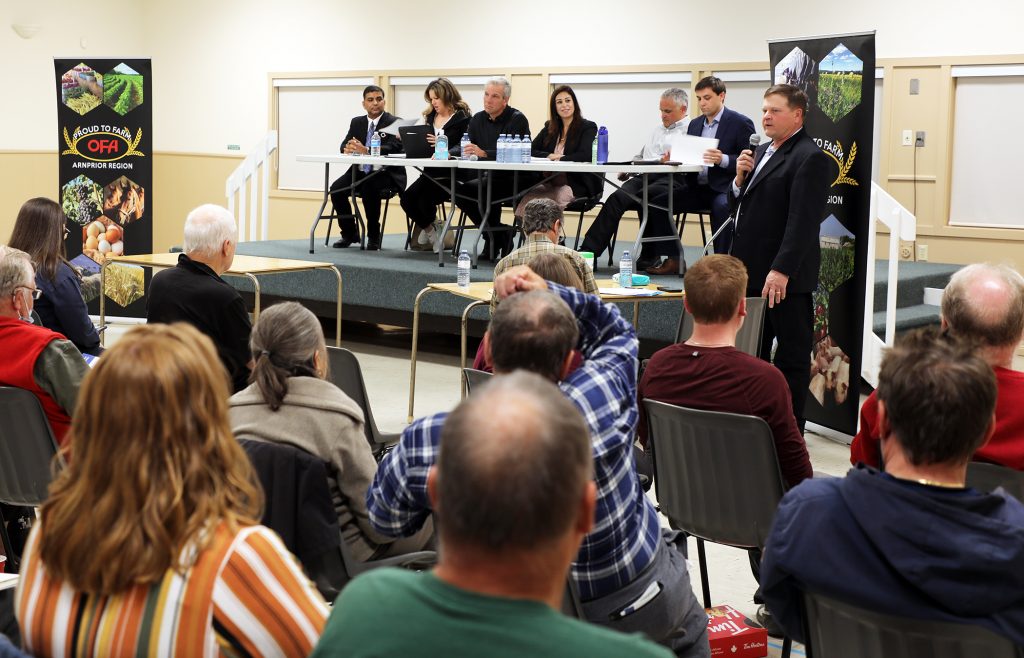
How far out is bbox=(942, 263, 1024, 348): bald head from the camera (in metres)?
2.58

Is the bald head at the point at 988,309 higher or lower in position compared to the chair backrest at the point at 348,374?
higher

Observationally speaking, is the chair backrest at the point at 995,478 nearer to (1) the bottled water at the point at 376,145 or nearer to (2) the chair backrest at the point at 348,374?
(2) the chair backrest at the point at 348,374

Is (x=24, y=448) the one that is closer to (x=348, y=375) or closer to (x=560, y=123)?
(x=348, y=375)

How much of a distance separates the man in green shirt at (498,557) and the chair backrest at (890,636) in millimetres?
757

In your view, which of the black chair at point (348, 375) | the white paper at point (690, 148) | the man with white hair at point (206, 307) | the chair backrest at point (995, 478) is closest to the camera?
the chair backrest at point (995, 478)

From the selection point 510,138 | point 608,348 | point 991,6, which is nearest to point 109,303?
point 510,138

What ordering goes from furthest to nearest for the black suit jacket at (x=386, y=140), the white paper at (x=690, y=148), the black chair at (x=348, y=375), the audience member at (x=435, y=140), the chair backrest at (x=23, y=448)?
the black suit jacket at (x=386, y=140) < the audience member at (x=435, y=140) < the white paper at (x=690, y=148) < the black chair at (x=348, y=375) < the chair backrest at (x=23, y=448)

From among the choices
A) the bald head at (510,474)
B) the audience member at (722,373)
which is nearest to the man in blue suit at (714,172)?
the audience member at (722,373)

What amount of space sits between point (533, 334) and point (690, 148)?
513 centimetres

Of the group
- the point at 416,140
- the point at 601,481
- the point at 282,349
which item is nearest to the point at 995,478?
the point at 601,481

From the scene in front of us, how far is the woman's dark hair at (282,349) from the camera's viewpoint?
252 cm

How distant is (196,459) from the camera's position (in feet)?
4.86

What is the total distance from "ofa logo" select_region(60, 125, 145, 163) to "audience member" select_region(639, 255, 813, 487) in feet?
20.3

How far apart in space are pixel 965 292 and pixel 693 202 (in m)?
4.83
